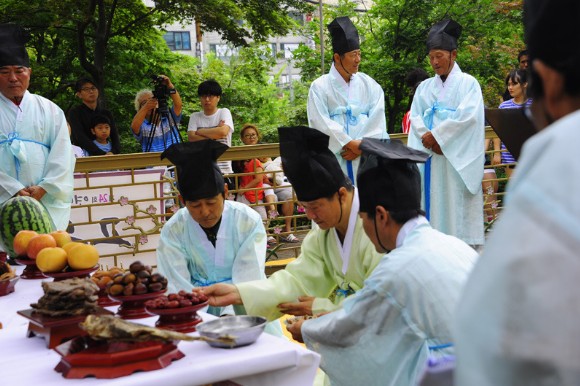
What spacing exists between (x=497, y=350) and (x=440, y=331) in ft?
6.41

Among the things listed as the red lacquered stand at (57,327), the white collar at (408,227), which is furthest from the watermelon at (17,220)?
the white collar at (408,227)

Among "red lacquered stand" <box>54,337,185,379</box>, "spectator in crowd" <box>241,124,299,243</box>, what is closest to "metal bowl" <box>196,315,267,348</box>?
"red lacquered stand" <box>54,337,185,379</box>

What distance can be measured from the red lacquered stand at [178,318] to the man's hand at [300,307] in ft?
2.97

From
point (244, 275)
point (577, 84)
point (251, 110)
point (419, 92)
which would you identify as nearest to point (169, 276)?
point (244, 275)

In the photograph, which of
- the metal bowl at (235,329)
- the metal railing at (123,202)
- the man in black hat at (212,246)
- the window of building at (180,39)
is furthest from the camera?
the window of building at (180,39)

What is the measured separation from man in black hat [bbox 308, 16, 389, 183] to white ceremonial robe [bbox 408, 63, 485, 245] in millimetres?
461

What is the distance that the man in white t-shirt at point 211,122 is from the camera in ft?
28.9

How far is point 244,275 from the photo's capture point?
457cm

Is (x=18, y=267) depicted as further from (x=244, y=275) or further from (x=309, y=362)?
(x=309, y=362)

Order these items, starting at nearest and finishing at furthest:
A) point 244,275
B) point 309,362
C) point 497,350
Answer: point 497,350 → point 309,362 → point 244,275

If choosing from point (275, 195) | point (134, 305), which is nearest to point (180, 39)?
point (275, 195)

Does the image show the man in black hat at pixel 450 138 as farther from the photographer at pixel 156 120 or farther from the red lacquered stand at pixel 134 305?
the red lacquered stand at pixel 134 305

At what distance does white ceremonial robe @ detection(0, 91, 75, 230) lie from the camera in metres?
5.71

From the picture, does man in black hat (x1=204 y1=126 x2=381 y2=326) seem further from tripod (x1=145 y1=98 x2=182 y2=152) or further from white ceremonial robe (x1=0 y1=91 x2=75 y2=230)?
tripod (x1=145 y1=98 x2=182 y2=152)
